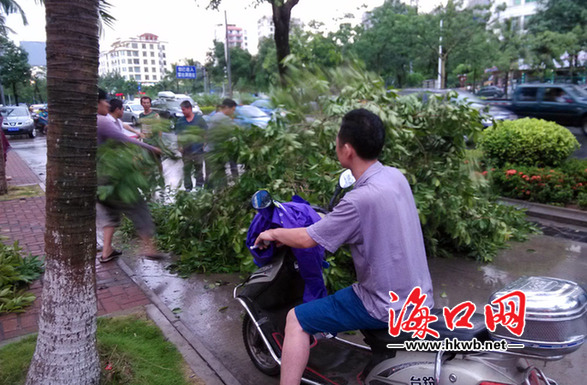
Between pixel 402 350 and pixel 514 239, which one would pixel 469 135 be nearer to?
pixel 514 239

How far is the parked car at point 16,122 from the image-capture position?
2372 cm

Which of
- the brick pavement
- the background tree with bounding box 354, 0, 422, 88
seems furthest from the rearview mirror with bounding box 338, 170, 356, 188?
the background tree with bounding box 354, 0, 422, 88

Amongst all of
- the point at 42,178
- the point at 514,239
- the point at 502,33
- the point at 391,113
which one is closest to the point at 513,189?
the point at 514,239

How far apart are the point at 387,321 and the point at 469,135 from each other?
126 inches

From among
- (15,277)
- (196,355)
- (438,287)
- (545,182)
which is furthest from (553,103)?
(15,277)

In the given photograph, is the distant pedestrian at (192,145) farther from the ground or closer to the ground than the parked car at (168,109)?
closer to the ground

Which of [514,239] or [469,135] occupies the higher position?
[469,135]

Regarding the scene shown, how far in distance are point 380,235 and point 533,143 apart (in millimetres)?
7379

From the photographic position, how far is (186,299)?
4602 mm

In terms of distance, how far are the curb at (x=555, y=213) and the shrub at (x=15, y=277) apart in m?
6.77

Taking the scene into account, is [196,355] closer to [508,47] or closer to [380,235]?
[380,235]

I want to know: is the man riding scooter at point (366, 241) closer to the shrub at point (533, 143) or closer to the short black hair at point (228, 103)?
the short black hair at point (228, 103)

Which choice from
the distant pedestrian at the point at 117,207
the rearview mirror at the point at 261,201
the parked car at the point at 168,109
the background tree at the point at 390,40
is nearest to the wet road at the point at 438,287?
the distant pedestrian at the point at 117,207

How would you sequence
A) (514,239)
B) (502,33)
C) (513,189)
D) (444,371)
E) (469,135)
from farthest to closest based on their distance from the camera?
(502,33)
(513,189)
(514,239)
(469,135)
(444,371)
